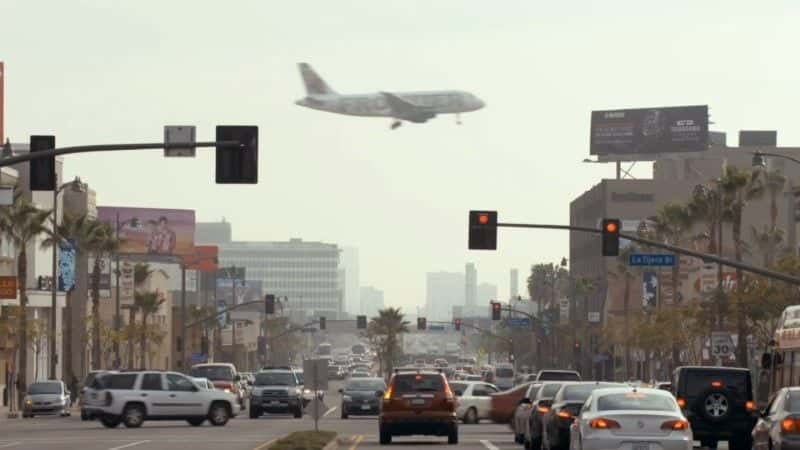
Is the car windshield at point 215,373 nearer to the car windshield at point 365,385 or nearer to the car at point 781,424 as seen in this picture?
the car windshield at point 365,385

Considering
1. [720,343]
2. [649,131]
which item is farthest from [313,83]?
[720,343]

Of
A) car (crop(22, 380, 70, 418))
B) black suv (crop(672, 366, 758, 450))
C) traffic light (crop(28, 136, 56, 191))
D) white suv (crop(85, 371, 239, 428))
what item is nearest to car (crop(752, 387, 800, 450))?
black suv (crop(672, 366, 758, 450))

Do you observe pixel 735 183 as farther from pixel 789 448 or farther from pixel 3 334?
pixel 789 448

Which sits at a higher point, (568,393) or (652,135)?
(652,135)

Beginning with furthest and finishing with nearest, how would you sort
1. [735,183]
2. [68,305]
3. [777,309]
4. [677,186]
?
[677,186], [68,305], [735,183], [777,309]

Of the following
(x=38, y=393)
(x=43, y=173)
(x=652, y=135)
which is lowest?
(x=38, y=393)

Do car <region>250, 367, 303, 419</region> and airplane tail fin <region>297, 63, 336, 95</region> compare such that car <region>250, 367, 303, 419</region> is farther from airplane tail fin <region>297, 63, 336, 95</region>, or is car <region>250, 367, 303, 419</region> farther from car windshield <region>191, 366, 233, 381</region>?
airplane tail fin <region>297, 63, 336, 95</region>

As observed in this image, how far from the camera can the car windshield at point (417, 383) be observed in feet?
154

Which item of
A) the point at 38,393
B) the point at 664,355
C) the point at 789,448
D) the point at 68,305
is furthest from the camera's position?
the point at 664,355

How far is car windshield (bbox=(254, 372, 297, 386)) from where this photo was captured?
74625 millimetres

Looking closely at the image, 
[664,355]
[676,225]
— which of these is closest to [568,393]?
[676,225]

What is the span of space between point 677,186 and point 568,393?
5632 inches

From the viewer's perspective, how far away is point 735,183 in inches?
3679

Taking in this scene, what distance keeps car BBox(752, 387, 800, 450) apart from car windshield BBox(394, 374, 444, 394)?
15567 mm
